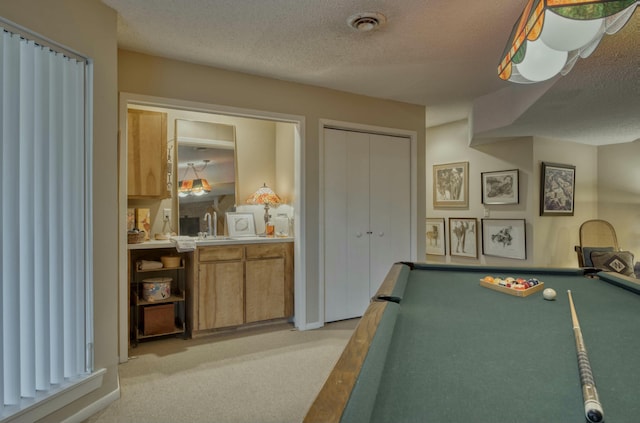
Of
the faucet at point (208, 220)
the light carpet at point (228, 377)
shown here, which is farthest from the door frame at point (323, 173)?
the faucet at point (208, 220)

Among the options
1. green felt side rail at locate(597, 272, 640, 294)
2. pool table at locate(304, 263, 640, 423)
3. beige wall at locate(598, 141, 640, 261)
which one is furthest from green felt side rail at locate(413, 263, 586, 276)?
beige wall at locate(598, 141, 640, 261)

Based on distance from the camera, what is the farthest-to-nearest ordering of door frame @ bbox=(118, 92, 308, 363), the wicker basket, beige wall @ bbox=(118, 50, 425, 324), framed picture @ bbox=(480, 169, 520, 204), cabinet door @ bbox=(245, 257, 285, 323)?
1. framed picture @ bbox=(480, 169, 520, 204)
2. cabinet door @ bbox=(245, 257, 285, 323)
3. the wicker basket
4. beige wall @ bbox=(118, 50, 425, 324)
5. door frame @ bbox=(118, 92, 308, 363)

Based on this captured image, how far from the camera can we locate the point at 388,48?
2.73 meters

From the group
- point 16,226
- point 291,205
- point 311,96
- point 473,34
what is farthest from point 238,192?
point 473,34

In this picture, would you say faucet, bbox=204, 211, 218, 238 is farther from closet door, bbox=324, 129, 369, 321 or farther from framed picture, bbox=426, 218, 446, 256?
framed picture, bbox=426, 218, 446, 256

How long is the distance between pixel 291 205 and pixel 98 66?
87.1 inches

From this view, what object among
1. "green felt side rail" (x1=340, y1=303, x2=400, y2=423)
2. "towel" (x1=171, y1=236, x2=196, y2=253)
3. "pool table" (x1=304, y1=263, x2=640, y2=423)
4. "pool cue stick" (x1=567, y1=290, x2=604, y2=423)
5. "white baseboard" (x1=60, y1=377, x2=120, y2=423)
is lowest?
"white baseboard" (x1=60, y1=377, x2=120, y2=423)

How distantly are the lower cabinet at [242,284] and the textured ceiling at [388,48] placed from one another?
1.67 meters

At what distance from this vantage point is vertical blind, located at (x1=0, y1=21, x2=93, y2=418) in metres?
1.65

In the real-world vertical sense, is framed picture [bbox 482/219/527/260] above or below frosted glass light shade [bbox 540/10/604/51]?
below

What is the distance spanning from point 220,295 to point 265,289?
433mm

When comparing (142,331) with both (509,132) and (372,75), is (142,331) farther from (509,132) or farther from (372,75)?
(509,132)

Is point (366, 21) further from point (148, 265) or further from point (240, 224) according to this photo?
point (148, 265)

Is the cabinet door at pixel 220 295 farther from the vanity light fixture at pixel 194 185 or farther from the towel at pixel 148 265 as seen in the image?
the vanity light fixture at pixel 194 185
